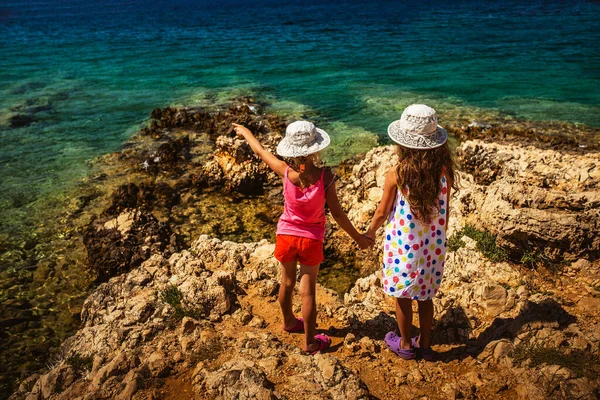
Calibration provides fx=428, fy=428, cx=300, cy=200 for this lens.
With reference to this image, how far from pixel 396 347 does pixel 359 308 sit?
1040 mm

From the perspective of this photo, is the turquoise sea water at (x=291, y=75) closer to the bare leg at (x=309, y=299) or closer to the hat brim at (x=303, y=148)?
the bare leg at (x=309, y=299)

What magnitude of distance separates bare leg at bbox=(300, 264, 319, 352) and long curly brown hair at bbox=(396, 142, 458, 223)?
3.96 feet

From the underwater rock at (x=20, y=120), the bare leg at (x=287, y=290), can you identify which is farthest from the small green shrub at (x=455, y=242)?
the underwater rock at (x=20, y=120)

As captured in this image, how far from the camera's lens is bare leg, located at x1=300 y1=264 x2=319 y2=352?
171 inches

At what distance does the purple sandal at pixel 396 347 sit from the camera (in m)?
4.33

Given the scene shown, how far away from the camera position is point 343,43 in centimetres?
3406

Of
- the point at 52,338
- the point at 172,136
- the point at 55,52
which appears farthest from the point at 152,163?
the point at 55,52

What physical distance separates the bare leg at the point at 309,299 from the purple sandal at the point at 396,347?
79 centimetres

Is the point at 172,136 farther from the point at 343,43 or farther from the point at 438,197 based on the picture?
the point at 343,43

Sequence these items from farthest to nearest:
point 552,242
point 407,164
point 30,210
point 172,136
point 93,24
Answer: point 93,24, point 172,136, point 30,210, point 552,242, point 407,164

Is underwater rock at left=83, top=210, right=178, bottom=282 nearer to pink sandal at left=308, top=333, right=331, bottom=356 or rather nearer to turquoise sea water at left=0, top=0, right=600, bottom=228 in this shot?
turquoise sea water at left=0, top=0, right=600, bottom=228

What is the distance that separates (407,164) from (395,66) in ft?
76.0

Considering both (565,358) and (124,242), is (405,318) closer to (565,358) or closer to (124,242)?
(565,358)

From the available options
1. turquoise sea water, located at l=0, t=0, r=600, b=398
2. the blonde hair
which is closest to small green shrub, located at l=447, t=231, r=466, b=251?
the blonde hair
